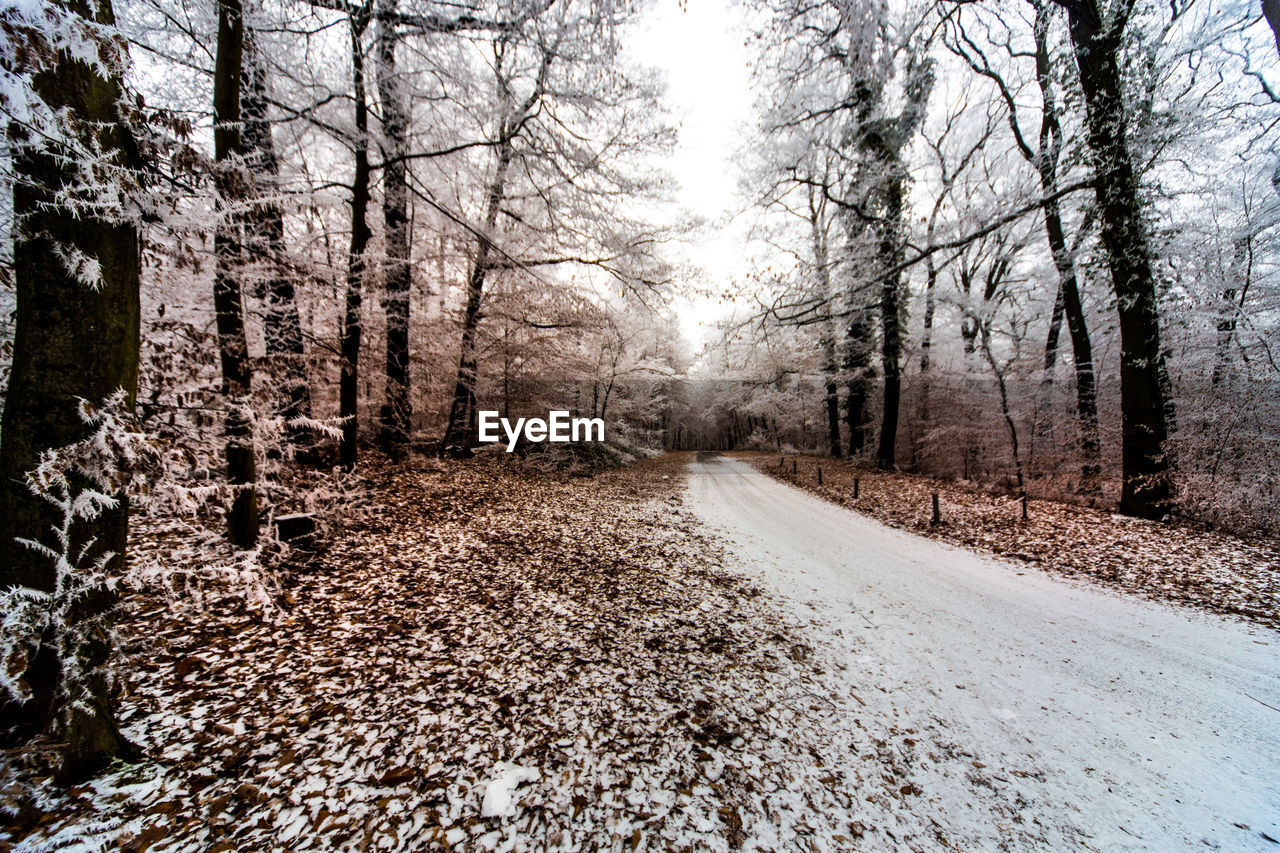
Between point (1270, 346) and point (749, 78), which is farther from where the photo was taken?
point (749, 78)

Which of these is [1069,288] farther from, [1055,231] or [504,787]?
[504,787]

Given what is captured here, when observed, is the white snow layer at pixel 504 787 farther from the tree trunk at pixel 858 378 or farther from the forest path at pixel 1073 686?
the tree trunk at pixel 858 378

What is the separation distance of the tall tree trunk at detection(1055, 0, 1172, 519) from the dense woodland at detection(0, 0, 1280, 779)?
0.14 feet

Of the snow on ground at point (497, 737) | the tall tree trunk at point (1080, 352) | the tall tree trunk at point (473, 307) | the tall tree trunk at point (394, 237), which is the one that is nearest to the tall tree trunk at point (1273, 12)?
the tall tree trunk at point (1080, 352)

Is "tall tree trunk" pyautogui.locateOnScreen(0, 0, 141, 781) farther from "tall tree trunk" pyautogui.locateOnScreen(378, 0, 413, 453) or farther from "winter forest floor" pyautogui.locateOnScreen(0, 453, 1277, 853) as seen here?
"tall tree trunk" pyautogui.locateOnScreen(378, 0, 413, 453)

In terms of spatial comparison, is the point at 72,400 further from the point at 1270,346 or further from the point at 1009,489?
the point at 1009,489

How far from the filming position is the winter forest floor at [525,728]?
1.94 metres

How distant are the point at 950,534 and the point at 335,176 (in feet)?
40.9

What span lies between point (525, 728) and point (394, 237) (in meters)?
8.90

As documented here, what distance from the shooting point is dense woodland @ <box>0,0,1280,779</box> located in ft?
6.49

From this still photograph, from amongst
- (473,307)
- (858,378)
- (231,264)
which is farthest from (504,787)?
(858,378)

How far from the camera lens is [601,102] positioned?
7.15 m

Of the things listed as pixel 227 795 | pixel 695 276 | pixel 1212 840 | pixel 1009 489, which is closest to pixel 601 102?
pixel 695 276

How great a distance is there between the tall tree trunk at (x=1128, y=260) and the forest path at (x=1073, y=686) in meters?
3.77
